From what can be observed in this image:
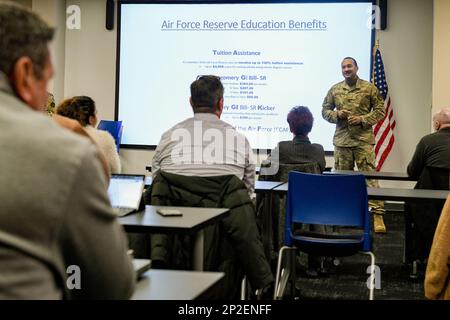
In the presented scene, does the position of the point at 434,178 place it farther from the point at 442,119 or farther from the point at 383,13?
the point at 383,13

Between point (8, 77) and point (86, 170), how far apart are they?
23 centimetres

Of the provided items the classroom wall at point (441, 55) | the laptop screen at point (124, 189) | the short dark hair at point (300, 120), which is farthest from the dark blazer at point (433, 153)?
the classroom wall at point (441, 55)

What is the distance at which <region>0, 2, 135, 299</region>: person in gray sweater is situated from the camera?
95 centimetres

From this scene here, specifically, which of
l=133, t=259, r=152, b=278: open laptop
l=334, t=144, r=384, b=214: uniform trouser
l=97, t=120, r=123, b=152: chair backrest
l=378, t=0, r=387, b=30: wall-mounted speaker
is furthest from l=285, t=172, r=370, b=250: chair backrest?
l=97, t=120, r=123, b=152: chair backrest

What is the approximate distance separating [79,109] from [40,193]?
2.82 m

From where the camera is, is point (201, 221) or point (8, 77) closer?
point (8, 77)

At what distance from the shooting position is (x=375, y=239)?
600cm

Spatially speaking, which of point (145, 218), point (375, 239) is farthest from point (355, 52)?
point (145, 218)

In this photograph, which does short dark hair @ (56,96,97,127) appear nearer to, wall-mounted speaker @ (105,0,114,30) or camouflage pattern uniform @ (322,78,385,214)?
camouflage pattern uniform @ (322,78,385,214)

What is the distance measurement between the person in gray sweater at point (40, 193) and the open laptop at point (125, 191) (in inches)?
54.4

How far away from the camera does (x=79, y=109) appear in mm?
3680

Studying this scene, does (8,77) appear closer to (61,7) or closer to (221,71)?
(221,71)

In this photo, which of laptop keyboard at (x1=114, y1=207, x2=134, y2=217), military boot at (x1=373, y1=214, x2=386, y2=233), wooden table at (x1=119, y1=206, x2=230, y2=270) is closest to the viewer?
wooden table at (x1=119, y1=206, x2=230, y2=270)

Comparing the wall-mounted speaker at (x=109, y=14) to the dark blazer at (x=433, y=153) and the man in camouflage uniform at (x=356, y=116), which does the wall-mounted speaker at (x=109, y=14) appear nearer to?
the man in camouflage uniform at (x=356, y=116)
